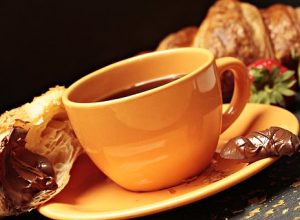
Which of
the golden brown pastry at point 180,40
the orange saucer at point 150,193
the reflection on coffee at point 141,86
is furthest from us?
the golden brown pastry at point 180,40

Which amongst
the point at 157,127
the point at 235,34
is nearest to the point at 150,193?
the point at 157,127

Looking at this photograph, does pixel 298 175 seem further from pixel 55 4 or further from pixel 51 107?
pixel 55 4

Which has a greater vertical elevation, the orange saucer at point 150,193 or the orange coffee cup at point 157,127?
the orange coffee cup at point 157,127

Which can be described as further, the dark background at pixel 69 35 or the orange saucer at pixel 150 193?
the dark background at pixel 69 35

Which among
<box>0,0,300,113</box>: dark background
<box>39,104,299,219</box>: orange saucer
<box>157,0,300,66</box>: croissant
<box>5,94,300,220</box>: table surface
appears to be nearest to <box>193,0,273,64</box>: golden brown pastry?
<box>157,0,300,66</box>: croissant

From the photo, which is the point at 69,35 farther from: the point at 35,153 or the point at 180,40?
the point at 35,153

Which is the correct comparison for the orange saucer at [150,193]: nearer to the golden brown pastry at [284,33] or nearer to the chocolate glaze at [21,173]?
the chocolate glaze at [21,173]

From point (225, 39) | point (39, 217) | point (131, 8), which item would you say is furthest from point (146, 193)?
point (131, 8)

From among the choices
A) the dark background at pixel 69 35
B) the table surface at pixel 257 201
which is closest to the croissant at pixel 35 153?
the table surface at pixel 257 201
